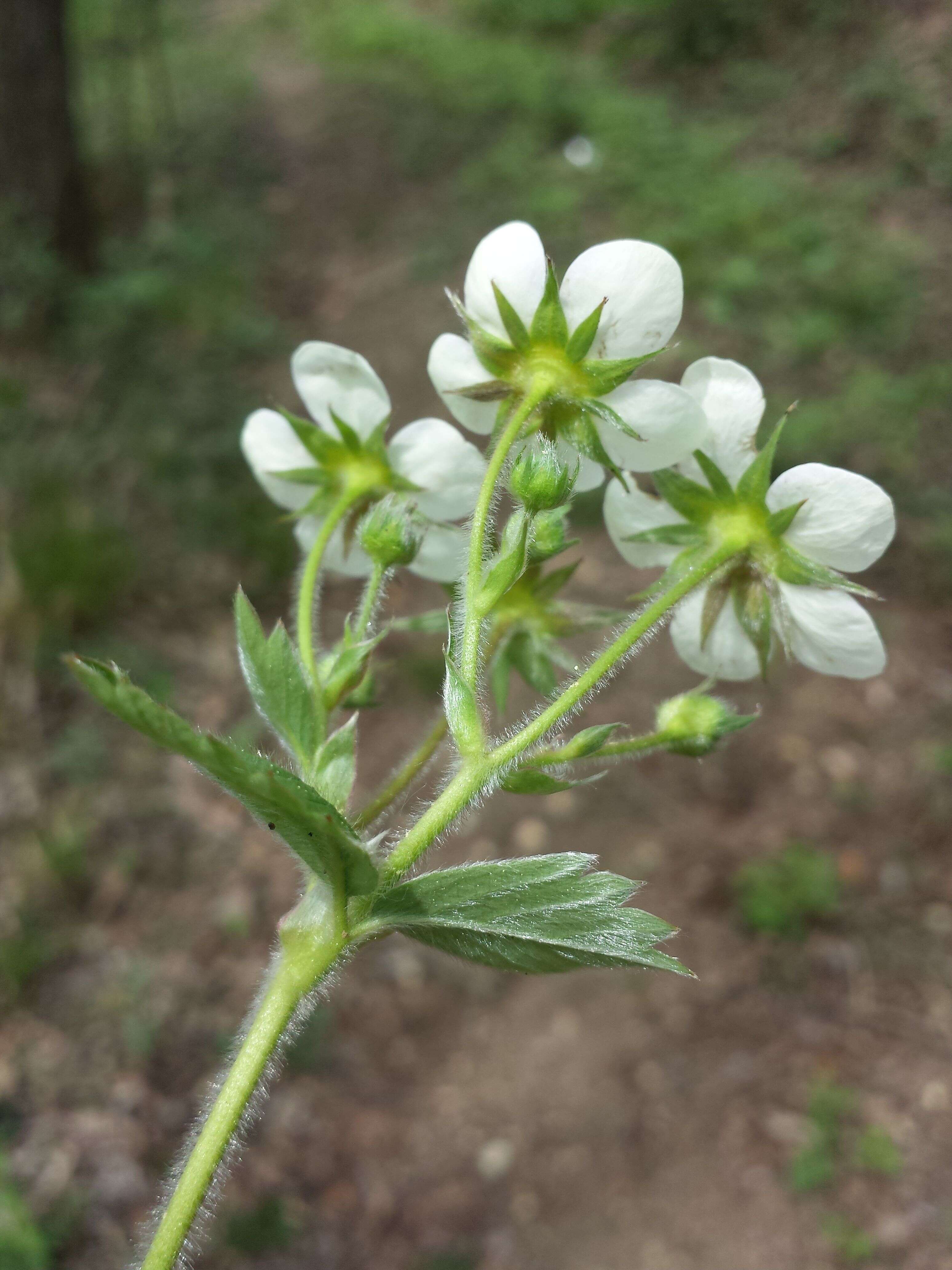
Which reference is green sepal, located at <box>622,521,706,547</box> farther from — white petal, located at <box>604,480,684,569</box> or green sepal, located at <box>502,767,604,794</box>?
green sepal, located at <box>502,767,604,794</box>

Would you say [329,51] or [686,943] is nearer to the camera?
[686,943]

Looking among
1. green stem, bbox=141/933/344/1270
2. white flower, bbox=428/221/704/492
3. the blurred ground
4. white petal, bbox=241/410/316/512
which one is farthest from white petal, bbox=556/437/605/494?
the blurred ground

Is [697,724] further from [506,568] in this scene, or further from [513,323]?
[513,323]

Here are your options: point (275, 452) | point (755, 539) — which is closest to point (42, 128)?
point (275, 452)

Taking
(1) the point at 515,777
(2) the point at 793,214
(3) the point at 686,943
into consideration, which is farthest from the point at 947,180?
(1) the point at 515,777

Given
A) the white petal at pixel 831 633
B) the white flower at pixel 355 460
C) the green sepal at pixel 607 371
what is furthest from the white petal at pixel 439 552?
the white petal at pixel 831 633

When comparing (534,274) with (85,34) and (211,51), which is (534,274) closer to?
(85,34)
